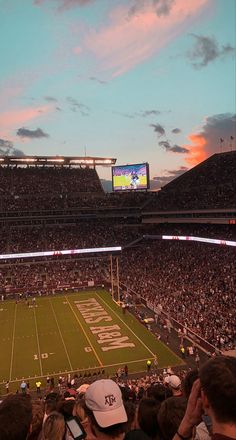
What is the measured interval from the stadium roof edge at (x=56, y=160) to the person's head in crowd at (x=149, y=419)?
71.5 m

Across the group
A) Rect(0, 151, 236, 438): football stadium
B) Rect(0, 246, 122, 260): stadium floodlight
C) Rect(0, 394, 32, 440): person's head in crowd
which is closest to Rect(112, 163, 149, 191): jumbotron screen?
Rect(0, 151, 236, 438): football stadium

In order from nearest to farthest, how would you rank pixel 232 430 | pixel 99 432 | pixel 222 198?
pixel 232 430, pixel 99 432, pixel 222 198

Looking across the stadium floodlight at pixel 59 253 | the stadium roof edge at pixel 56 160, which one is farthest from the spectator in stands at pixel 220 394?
the stadium roof edge at pixel 56 160

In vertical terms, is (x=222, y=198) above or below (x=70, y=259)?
above

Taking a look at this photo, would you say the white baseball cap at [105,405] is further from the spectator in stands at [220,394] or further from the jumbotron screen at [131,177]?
the jumbotron screen at [131,177]

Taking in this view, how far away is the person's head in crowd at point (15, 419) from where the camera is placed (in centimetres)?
294

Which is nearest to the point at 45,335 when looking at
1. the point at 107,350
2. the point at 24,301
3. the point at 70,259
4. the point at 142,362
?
the point at 107,350

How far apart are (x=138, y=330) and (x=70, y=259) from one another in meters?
26.3

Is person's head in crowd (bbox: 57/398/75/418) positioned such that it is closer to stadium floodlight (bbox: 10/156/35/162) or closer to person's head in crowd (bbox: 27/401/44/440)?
person's head in crowd (bbox: 27/401/44/440)

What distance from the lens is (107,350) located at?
2792 centimetres

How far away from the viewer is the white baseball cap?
290 cm

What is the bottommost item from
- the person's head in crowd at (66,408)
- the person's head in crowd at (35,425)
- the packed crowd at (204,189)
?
the person's head in crowd at (66,408)

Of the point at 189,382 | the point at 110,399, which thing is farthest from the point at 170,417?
the point at 110,399

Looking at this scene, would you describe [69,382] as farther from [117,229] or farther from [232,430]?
[117,229]
